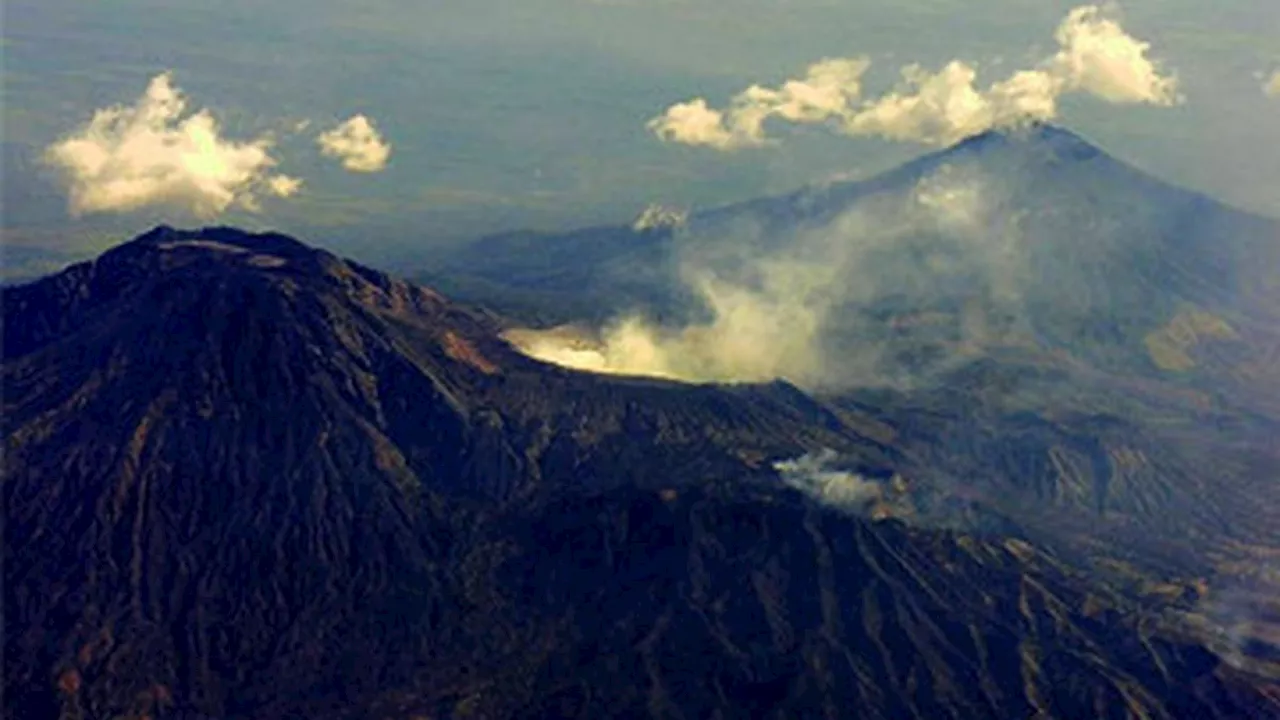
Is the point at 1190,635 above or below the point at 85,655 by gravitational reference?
below

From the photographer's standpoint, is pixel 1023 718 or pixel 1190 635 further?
pixel 1190 635

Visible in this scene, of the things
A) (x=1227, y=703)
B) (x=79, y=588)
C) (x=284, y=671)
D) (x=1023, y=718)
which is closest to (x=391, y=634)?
(x=284, y=671)

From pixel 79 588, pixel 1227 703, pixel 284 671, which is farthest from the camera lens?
pixel 79 588

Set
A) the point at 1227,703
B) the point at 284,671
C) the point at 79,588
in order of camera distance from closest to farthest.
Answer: the point at 1227,703 < the point at 284,671 < the point at 79,588

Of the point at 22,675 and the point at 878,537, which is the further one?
the point at 878,537

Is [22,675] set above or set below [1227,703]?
above

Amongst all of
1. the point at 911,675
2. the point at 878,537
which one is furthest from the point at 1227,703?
the point at 878,537

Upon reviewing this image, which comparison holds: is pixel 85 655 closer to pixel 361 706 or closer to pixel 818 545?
pixel 361 706

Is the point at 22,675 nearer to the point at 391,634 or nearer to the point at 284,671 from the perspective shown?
the point at 284,671
